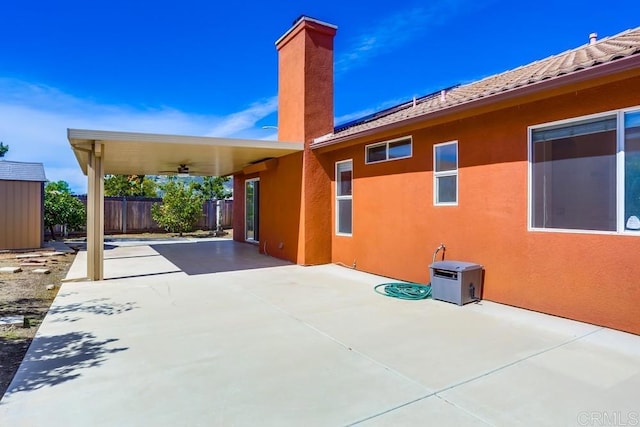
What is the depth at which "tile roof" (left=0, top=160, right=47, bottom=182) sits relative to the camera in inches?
536

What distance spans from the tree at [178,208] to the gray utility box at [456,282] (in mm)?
16397

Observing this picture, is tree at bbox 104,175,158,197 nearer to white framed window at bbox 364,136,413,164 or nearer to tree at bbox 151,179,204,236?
tree at bbox 151,179,204,236

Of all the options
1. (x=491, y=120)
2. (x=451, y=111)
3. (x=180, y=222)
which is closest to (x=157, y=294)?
(x=451, y=111)

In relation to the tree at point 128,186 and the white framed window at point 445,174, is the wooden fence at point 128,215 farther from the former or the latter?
the white framed window at point 445,174

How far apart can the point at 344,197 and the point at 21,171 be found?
41.0 feet

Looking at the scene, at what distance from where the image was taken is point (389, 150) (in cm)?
830

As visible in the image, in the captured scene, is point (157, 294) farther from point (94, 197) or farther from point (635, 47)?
point (635, 47)

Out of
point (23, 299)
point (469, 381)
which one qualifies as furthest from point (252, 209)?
point (469, 381)

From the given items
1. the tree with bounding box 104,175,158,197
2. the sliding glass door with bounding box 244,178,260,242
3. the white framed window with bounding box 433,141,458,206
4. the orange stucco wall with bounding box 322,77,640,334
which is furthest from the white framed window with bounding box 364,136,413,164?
the tree with bounding box 104,175,158,197

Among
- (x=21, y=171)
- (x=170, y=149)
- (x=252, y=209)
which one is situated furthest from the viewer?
(x=252, y=209)

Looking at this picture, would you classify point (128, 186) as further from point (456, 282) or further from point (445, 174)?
point (456, 282)

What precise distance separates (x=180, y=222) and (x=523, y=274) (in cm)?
1788

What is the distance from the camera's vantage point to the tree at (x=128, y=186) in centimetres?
2755

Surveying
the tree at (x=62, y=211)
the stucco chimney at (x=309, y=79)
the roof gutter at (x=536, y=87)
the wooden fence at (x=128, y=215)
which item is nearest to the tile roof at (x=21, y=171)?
the tree at (x=62, y=211)
